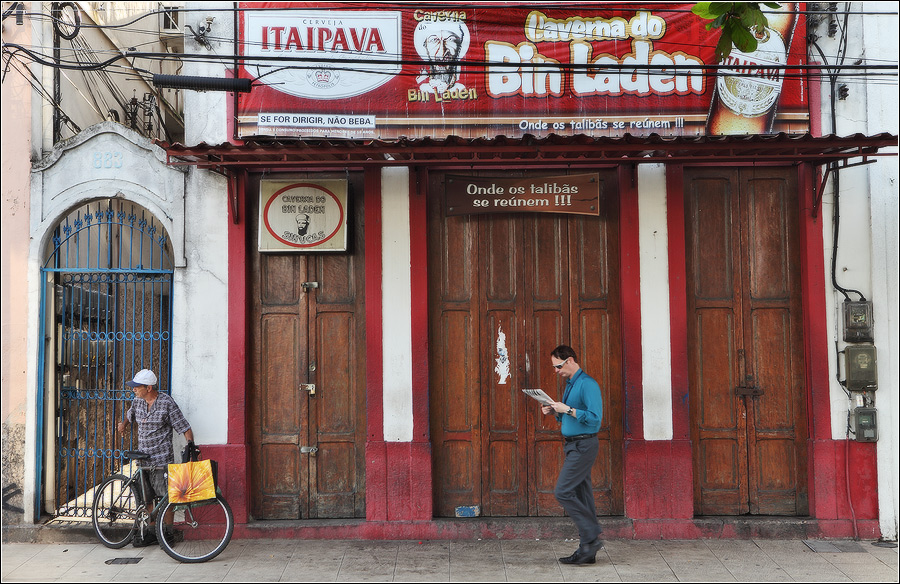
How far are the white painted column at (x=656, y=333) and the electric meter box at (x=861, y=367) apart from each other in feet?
5.62

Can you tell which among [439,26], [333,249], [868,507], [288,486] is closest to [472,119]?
[439,26]

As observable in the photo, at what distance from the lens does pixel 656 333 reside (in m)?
7.24

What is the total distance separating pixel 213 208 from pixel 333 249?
128cm

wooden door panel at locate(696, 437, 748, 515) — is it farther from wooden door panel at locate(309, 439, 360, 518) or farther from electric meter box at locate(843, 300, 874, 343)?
wooden door panel at locate(309, 439, 360, 518)

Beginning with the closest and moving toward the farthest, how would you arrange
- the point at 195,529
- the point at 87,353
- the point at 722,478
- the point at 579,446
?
the point at 579,446 < the point at 195,529 < the point at 722,478 < the point at 87,353

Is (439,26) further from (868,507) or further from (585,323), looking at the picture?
(868,507)

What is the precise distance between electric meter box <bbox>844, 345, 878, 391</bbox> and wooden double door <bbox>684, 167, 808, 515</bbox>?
449 millimetres

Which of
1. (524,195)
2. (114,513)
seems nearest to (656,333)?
(524,195)

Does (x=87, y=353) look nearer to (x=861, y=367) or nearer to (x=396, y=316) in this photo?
(x=396, y=316)

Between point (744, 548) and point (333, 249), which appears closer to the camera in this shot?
point (744, 548)

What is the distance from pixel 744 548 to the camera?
268 inches

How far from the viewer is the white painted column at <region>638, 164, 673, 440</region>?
7.21 metres

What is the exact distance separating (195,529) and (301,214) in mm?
3261

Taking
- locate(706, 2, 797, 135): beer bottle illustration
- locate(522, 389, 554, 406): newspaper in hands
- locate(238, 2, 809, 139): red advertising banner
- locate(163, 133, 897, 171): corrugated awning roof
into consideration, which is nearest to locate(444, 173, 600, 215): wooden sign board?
locate(163, 133, 897, 171): corrugated awning roof
